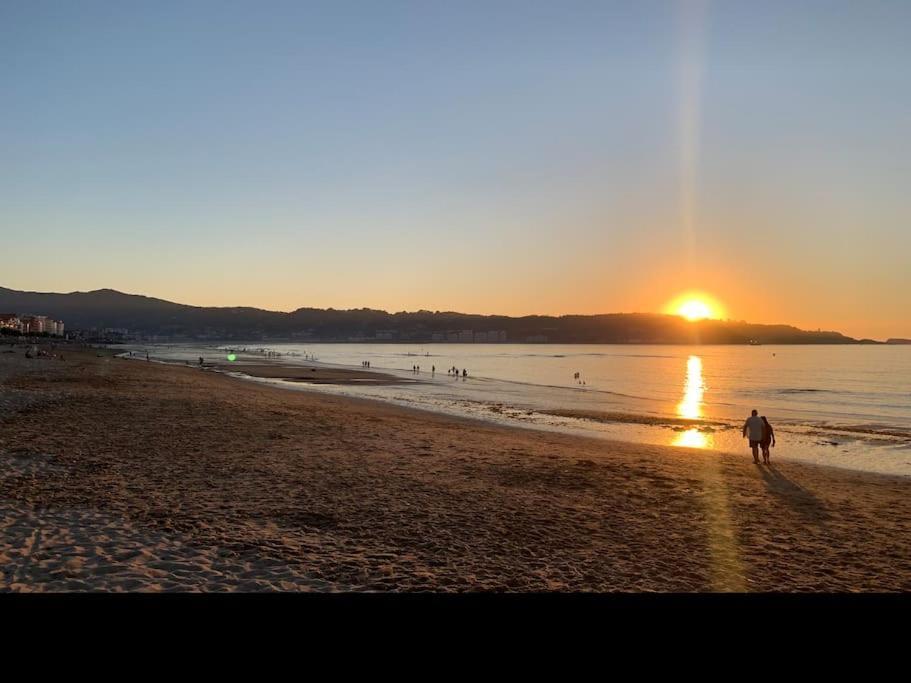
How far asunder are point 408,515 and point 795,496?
9097mm

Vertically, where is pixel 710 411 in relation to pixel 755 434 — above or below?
below

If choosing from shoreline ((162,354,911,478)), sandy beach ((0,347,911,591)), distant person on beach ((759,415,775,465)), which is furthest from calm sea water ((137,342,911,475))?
sandy beach ((0,347,911,591))

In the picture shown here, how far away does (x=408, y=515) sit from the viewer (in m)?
10.4

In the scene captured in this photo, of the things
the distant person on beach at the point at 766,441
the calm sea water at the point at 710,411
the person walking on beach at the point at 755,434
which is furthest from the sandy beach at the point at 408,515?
the calm sea water at the point at 710,411

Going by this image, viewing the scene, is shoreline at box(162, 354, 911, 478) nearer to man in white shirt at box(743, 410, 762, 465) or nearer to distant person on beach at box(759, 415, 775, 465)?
distant person on beach at box(759, 415, 775, 465)

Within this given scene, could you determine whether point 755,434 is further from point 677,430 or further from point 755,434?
point 677,430

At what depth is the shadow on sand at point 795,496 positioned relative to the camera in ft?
39.7

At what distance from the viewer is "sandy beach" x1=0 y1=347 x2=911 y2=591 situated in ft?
24.7

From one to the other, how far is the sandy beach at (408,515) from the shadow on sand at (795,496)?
6 cm

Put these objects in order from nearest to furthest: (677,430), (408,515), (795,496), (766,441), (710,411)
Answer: (408,515) < (795,496) < (766,441) < (677,430) < (710,411)

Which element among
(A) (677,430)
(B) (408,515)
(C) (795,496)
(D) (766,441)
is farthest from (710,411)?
(B) (408,515)

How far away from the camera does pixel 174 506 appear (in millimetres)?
10086

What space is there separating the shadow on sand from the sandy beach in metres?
0.06
